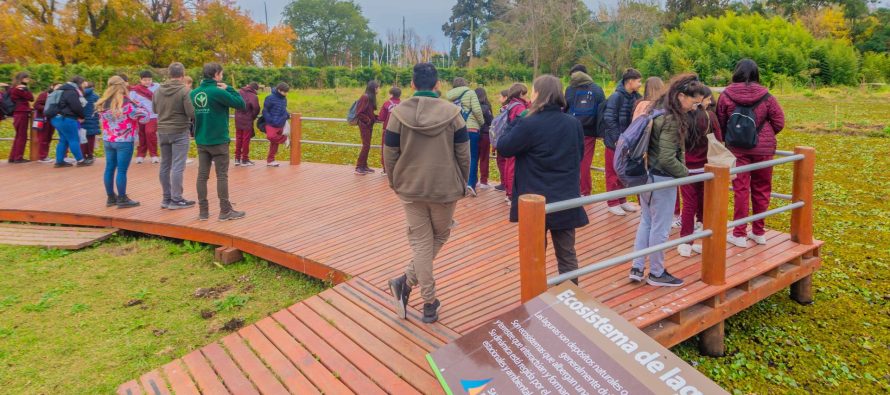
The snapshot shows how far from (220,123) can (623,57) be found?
44013mm

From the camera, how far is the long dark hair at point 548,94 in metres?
3.79

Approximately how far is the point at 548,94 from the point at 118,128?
557 centimetres

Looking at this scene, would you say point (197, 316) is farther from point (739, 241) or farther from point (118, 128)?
point (739, 241)

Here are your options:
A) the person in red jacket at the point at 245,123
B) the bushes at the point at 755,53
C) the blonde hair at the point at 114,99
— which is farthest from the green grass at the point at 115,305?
the bushes at the point at 755,53

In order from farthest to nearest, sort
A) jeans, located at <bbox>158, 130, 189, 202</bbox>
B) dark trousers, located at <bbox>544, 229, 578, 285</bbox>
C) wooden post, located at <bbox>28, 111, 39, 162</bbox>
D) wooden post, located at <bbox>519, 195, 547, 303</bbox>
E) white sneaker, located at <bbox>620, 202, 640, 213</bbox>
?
wooden post, located at <bbox>28, 111, 39, 162</bbox> < jeans, located at <bbox>158, 130, 189, 202</bbox> < white sneaker, located at <bbox>620, 202, 640, 213</bbox> < dark trousers, located at <bbox>544, 229, 578, 285</bbox> < wooden post, located at <bbox>519, 195, 547, 303</bbox>

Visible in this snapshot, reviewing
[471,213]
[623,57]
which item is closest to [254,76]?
[623,57]

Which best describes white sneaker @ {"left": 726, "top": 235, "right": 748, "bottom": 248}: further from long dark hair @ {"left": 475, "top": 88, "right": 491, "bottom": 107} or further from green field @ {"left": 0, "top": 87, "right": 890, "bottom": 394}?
long dark hair @ {"left": 475, "top": 88, "right": 491, "bottom": 107}

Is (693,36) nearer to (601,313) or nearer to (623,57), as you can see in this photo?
(623,57)

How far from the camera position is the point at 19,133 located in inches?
424

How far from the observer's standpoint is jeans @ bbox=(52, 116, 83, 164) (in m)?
9.68

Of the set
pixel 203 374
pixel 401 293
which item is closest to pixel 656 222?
pixel 401 293

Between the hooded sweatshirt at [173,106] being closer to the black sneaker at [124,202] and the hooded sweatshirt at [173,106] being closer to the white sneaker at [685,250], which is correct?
the black sneaker at [124,202]

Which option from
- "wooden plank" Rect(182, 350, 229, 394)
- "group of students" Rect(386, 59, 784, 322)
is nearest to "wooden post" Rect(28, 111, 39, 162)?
"wooden plank" Rect(182, 350, 229, 394)

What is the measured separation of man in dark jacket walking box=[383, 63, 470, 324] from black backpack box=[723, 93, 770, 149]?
2.79m
